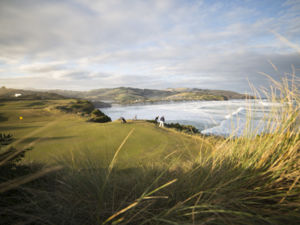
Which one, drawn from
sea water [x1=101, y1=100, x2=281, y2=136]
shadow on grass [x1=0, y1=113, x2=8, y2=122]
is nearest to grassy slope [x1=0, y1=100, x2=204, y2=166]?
shadow on grass [x1=0, y1=113, x2=8, y2=122]

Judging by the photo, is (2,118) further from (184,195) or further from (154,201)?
(184,195)

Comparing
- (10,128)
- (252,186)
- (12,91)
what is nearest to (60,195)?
(252,186)

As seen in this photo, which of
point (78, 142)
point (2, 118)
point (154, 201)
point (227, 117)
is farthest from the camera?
point (2, 118)

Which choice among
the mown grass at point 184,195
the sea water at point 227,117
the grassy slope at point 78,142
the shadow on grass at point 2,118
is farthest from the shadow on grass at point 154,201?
the shadow on grass at point 2,118

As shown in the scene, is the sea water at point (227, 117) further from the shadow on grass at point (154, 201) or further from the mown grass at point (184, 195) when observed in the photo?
the shadow on grass at point (154, 201)

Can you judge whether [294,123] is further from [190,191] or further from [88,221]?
[88,221]

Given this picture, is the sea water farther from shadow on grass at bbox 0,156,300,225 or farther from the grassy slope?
the grassy slope

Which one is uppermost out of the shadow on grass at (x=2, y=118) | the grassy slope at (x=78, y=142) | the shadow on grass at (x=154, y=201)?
the shadow on grass at (x=2, y=118)

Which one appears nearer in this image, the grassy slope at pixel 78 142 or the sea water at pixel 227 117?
the sea water at pixel 227 117

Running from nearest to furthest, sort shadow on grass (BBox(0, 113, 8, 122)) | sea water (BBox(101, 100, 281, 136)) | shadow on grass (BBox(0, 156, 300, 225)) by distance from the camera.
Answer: shadow on grass (BBox(0, 156, 300, 225)), sea water (BBox(101, 100, 281, 136)), shadow on grass (BBox(0, 113, 8, 122))

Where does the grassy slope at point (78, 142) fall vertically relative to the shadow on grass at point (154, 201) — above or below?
below

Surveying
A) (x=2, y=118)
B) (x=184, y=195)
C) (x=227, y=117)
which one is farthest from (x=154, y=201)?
(x=2, y=118)

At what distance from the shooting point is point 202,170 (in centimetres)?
156

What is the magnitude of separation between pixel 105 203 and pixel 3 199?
74 cm
